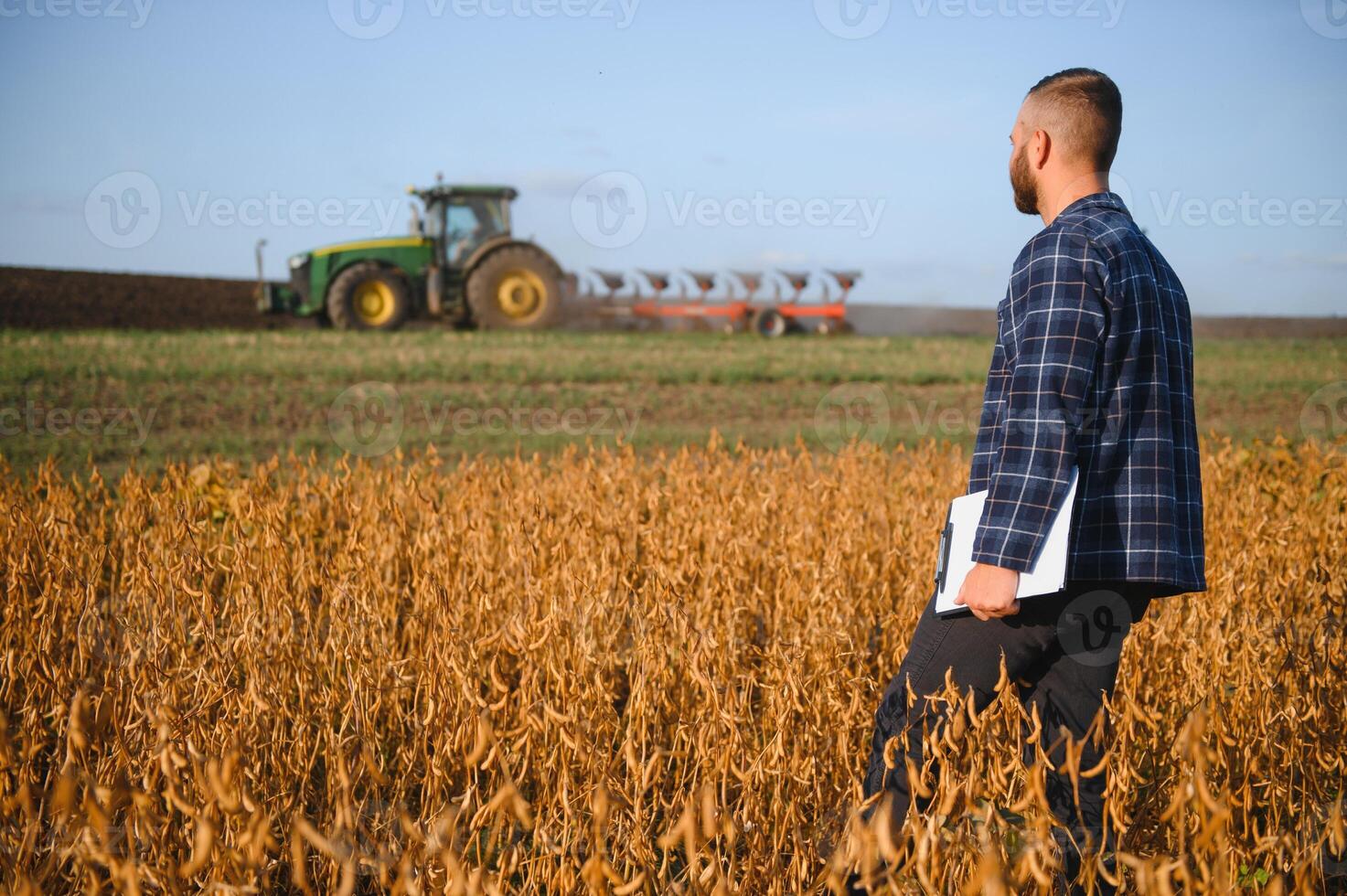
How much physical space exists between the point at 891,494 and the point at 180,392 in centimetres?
833

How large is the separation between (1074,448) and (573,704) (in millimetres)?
1072

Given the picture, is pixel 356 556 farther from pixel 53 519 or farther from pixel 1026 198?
pixel 1026 198

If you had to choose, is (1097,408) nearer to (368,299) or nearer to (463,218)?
(368,299)

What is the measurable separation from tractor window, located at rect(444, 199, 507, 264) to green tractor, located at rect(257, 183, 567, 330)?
0.02 metres

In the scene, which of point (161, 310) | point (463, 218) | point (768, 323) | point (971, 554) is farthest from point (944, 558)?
point (161, 310)

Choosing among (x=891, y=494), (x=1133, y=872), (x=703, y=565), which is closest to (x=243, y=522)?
(x=703, y=565)

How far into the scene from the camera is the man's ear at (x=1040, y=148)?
182cm

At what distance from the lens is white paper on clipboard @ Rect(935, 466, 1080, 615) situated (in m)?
1.67

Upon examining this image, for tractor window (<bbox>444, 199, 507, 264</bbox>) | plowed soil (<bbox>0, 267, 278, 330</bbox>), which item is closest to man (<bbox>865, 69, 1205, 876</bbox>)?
tractor window (<bbox>444, 199, 507, 264</bbox>)

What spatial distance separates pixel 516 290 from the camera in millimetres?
16281

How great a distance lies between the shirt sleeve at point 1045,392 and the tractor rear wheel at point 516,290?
14733 millimetres

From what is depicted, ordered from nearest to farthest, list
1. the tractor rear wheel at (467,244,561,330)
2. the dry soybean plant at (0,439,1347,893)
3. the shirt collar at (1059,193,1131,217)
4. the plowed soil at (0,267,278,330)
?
1. the dry soybean plant at (0,439,1347,893)
2. the shirt collar at (1059,193,1131,217)
3. the tractor rear wheel at (467,244,561,330)
4. the plowed soil at (0,267,278,330)

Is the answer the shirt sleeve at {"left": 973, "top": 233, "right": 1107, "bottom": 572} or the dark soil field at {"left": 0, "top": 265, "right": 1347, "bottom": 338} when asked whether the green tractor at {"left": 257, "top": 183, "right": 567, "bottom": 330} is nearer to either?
the dark soil field at {"left": 0, "top": 265, "right": 1347, "bottom": 338}

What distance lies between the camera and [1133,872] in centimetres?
183
